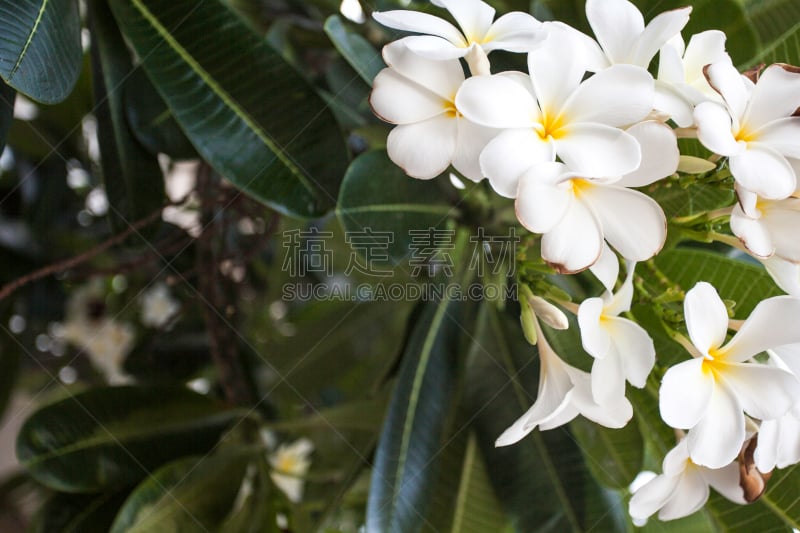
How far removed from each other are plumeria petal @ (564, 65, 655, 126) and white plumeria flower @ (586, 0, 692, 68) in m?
0.05

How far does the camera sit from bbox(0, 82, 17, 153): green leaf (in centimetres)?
58

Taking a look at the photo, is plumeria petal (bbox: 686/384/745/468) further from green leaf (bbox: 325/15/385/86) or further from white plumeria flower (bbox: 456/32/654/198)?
green leaf (bbox: 325/15/385/86)

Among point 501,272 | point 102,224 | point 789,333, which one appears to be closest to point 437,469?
point 501,272

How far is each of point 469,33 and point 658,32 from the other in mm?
119

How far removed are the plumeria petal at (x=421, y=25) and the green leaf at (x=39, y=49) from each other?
0.27 meters

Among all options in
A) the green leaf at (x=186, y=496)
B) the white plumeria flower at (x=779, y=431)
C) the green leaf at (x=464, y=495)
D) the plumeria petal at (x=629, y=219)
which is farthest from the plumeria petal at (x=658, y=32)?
the green leaf at (x=186, y=496)

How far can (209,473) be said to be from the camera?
78cm

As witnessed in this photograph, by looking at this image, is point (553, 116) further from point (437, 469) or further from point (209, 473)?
point (209, 473)

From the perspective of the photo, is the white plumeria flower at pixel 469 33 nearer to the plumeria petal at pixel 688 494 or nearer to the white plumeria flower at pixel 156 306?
the plumeria petal at pixel 688 494

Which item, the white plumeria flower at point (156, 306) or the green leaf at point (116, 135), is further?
the white plumeria flower at point (156, 306)

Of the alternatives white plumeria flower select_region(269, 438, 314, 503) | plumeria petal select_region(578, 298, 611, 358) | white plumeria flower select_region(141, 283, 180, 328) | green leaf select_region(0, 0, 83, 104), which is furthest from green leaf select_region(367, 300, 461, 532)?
white plumeria flower select_region(141, 283, 180, 328)

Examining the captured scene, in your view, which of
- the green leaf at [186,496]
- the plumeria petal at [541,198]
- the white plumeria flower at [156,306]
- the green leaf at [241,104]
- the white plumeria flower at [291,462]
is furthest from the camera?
A: the white plumeria flower at [156,306]

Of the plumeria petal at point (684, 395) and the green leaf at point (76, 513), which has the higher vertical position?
the plumeria petal at point (684, 395)

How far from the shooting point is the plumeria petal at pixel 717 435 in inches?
15.8
